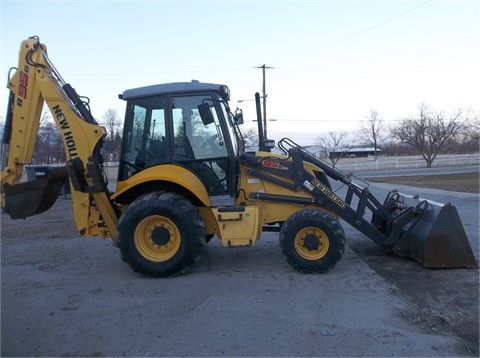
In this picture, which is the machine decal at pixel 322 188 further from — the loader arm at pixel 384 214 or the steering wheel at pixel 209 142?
the steering wheel at pixel 209 142

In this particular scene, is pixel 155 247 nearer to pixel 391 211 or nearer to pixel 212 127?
pixel 212 127

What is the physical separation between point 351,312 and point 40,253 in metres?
6.09

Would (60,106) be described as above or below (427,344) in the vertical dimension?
above

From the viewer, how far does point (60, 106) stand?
6820mm

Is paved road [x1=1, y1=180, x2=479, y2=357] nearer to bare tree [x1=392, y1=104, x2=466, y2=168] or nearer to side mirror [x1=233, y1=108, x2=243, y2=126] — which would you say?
side mirror [x1=233, y1=108, x2=243, y2=126]

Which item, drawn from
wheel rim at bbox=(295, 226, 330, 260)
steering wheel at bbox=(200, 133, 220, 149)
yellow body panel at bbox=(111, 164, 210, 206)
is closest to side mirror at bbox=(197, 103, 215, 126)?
steering wheel at bbox=(200, 133, 220, 149)

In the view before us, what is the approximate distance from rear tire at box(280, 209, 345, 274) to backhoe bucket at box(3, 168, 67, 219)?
143 inches

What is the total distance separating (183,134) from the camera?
272 inches

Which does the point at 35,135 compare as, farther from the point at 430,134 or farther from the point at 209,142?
the point at 430,134

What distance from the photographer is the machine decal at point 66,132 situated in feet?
22.3

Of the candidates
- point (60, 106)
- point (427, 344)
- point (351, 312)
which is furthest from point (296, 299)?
point (60, 106)

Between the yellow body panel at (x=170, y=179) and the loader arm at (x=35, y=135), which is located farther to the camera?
the loader arm at (x=35, y=135)

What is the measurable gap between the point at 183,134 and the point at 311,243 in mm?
2490

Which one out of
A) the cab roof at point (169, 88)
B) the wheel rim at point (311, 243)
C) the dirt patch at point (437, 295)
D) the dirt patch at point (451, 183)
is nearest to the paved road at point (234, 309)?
the dirt patch at point (437, 295)
